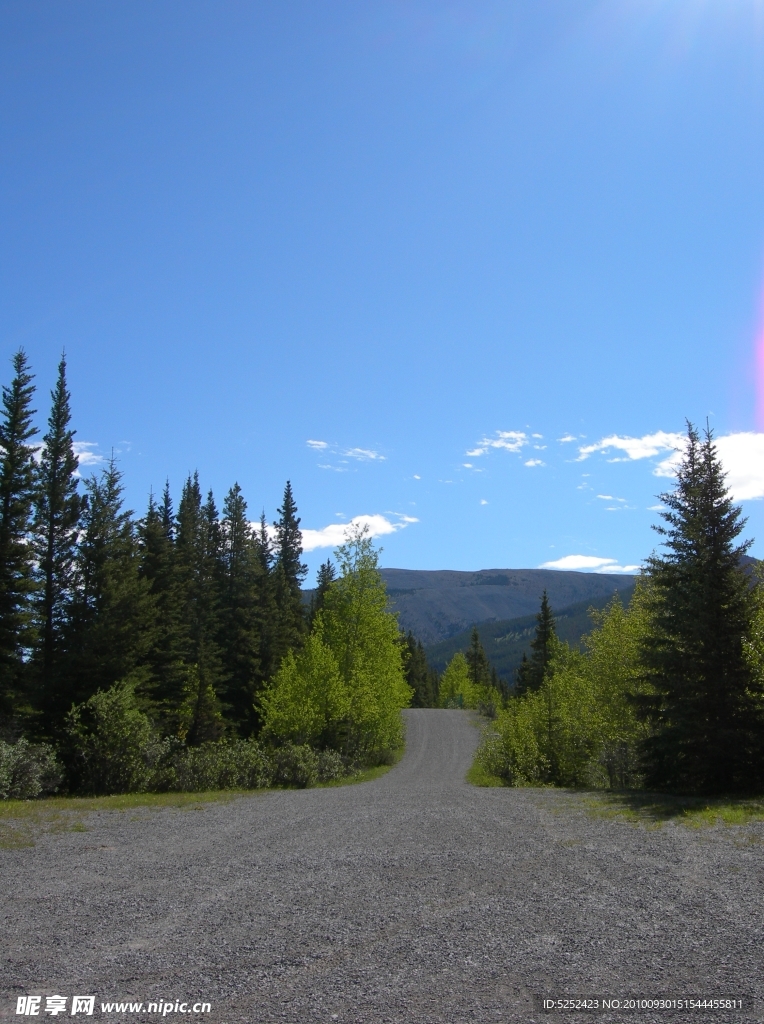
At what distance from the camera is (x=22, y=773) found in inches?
728

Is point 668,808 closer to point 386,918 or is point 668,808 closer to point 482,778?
point 386,918

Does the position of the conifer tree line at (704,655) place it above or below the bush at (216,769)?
above

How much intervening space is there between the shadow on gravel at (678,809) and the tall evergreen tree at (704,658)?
116 cm

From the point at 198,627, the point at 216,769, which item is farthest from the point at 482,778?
the point at 198,627

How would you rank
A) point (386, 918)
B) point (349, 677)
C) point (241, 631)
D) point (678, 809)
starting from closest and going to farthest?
point (386, 918), point (678, 809), point (349, 677), point (241, 631)

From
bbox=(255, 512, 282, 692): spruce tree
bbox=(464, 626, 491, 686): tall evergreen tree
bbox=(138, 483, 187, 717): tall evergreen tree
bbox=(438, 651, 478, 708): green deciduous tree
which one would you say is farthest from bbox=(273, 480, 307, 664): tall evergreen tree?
bbox=(464, 626, 491, 686): tall evergreen tree

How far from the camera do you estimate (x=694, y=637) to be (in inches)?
677

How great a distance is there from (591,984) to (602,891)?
3010 millimetres

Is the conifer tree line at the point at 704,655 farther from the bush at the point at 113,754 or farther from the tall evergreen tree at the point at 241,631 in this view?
the tall evergreen tree at the point at 241,631

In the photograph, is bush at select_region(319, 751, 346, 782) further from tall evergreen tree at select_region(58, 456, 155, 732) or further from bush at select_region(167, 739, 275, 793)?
tall evergreen tree at select_region(58, 456, 155, 732)

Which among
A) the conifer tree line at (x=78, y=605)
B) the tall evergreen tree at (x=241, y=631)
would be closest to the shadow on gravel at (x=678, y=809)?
the conifer tree line at (x=78, y=605)

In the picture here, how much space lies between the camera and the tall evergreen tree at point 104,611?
1128 inches

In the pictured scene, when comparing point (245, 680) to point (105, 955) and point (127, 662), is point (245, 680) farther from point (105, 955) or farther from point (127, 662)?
point (105, 955)

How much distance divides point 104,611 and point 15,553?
440 centimetres
